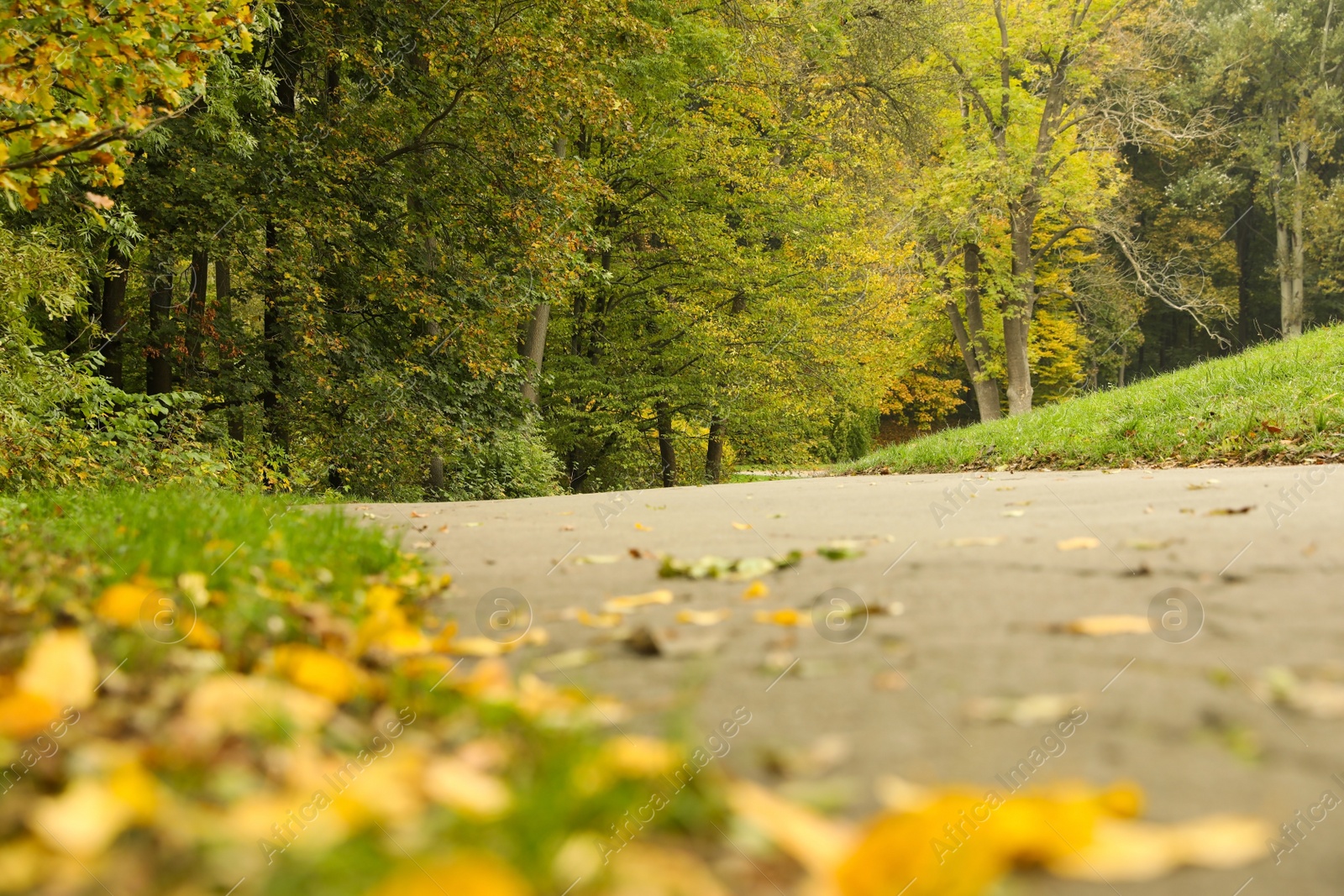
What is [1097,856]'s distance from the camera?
1.29 m

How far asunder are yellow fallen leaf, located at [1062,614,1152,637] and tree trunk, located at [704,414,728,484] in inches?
687

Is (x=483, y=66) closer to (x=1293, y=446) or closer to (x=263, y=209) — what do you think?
(x=263, y=209)

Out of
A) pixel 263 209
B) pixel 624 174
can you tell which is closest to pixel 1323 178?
pixel 624 174

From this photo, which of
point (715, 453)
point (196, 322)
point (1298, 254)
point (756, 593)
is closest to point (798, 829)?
point (756, 593)

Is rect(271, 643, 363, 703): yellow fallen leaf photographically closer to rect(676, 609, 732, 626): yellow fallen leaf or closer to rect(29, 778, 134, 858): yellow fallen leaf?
rect(29, 778, 134, 858): yellow fallen leaf

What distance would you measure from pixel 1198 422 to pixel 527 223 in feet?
28.4

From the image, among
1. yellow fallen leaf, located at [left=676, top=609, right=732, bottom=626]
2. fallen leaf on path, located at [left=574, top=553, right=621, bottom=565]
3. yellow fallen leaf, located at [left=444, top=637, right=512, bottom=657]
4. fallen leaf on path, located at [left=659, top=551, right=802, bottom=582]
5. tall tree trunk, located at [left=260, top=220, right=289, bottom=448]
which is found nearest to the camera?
yellow fallen leaf, located at [left=444, top=637, right=512, bottom=657]

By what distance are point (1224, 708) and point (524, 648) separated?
178 cm

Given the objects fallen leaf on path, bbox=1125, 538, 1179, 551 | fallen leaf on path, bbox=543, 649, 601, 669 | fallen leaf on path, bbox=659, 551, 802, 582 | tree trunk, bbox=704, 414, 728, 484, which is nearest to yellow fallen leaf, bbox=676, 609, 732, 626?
fallen leaf on path, bbox=543, 649, 601, 669

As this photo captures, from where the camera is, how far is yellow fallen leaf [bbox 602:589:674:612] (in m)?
2.90

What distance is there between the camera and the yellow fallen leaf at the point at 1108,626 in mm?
2334

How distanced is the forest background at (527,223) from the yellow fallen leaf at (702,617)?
374cm

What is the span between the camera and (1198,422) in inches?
365

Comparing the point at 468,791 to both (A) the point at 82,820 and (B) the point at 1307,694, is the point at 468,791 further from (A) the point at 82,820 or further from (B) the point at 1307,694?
(B) the point at 1307,694
